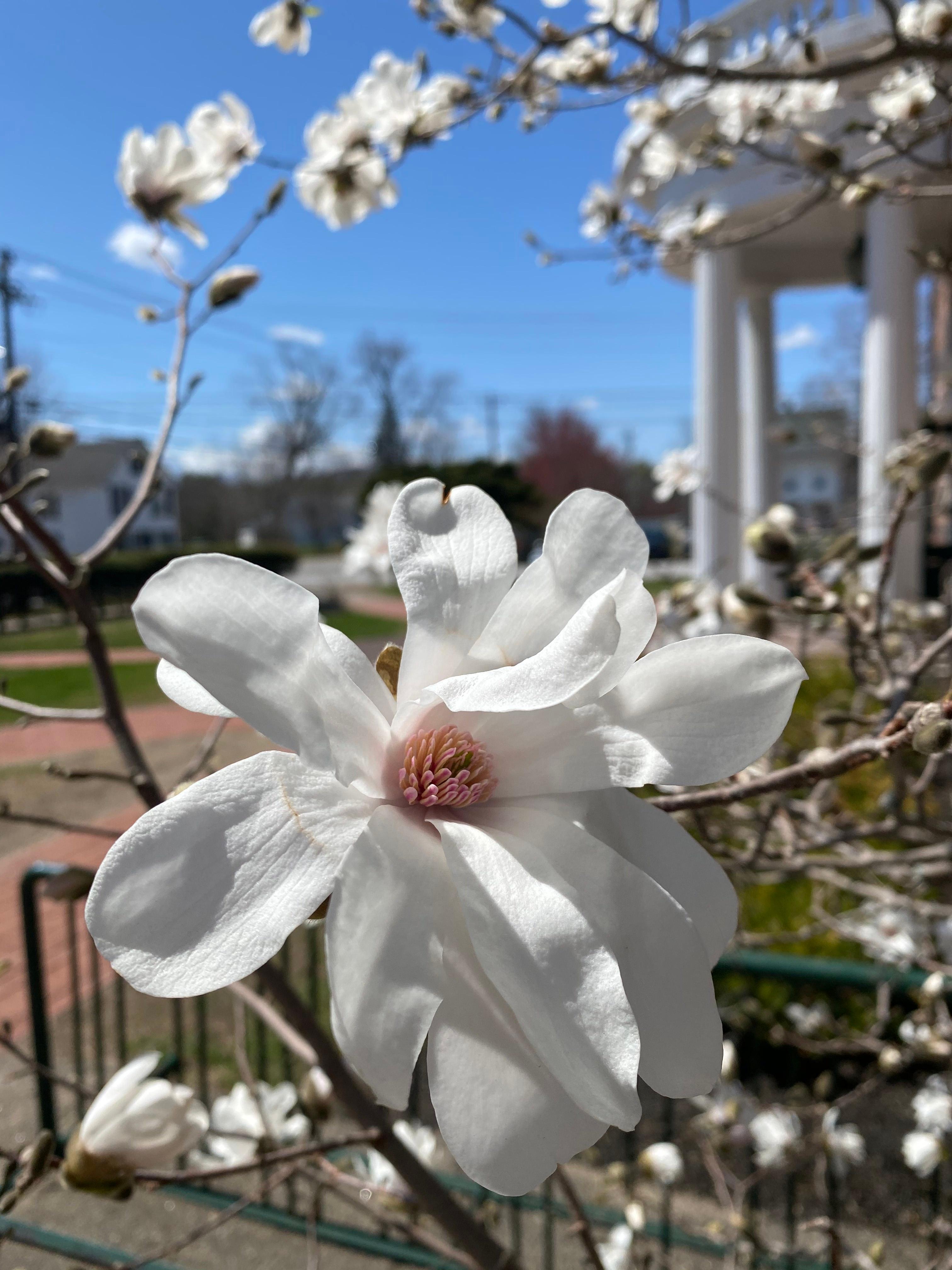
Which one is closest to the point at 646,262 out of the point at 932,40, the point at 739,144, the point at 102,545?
the point at 739,144

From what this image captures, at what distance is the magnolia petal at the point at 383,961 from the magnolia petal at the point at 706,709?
8cm

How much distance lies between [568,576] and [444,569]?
5cm

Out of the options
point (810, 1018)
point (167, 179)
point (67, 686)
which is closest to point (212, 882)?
point (167, 179)

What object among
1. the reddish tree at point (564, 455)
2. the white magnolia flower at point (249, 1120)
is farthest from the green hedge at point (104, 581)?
the reddish tree at point (564, 455)

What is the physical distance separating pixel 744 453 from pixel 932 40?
606 cm

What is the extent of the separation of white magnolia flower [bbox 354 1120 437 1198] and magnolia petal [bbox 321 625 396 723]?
878 millimetres

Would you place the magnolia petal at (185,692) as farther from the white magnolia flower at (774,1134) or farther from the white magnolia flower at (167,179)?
the white magnolia flower at (774,1134)

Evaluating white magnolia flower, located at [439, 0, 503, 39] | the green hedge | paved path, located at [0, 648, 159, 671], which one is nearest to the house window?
the green hedge

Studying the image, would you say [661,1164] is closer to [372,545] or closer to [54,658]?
[372,545]

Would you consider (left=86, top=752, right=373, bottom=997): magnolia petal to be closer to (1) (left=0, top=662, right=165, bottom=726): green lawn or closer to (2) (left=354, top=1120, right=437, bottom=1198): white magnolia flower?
(2) (left=354, top=1120, right=437, bottom=1198): white magnolia flower

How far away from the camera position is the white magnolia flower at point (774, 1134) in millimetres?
1422

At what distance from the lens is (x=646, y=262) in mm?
1736

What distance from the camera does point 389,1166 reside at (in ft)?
3.34

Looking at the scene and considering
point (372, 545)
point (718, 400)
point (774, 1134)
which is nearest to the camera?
point (774, 1134)
